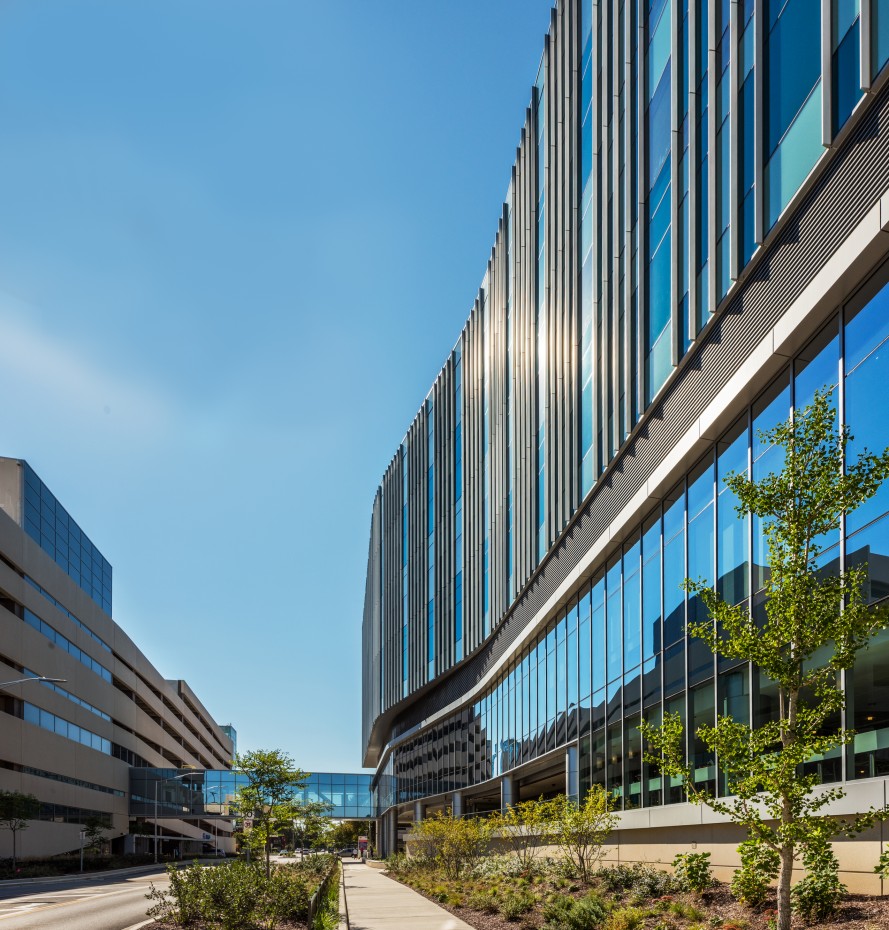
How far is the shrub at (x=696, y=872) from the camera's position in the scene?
1659cm

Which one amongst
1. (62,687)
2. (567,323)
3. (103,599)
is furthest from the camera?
(103,599)

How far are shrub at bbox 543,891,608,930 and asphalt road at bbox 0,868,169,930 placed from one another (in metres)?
7.29

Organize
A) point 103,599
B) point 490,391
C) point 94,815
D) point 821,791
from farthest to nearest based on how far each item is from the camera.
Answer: point 103,599 → point 94,815 → point 490,391 → point 821,791

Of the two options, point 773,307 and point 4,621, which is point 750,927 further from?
point 4,621

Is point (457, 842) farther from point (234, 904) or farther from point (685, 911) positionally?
point (685, 911)

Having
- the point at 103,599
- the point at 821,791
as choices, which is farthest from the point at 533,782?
the point at 103,599

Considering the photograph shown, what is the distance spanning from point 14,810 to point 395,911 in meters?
30.4

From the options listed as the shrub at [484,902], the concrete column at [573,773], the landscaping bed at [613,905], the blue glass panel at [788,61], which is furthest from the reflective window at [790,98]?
the concrete column at [573,773]

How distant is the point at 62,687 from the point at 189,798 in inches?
1297

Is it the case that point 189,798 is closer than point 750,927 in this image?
No

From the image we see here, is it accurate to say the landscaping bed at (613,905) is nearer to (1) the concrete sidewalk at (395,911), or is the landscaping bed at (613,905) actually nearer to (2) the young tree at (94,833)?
(1) the concrete sidewalk at (395,911)

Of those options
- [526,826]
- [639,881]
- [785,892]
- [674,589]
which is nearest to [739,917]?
[785,892]

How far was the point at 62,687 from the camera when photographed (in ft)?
205

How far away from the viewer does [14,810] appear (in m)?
47.2
